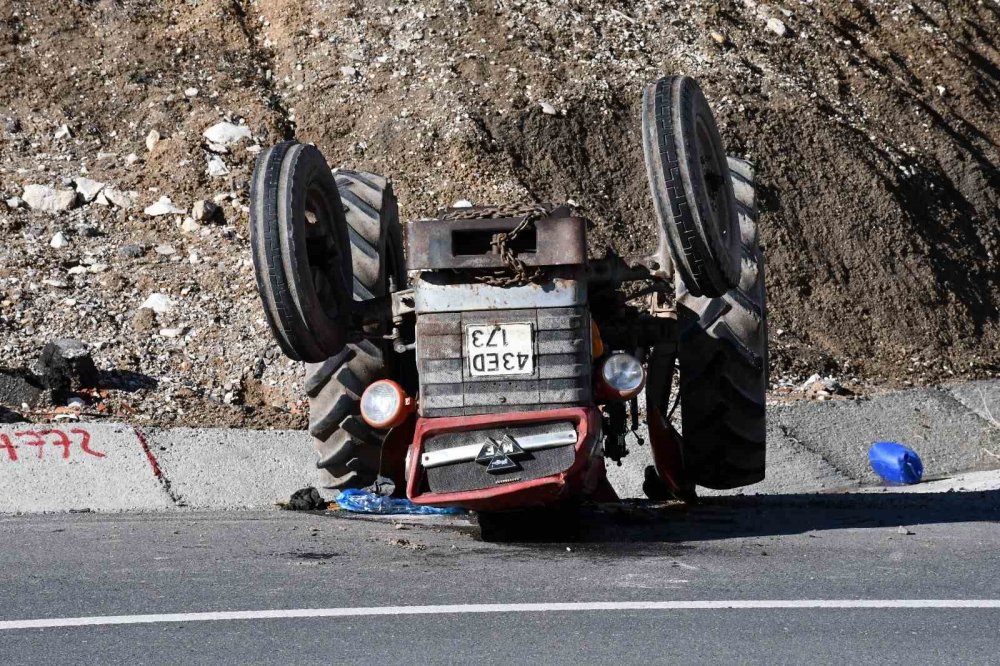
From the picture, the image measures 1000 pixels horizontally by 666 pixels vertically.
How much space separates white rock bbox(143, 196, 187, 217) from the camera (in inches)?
574

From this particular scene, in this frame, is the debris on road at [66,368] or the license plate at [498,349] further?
the debris on road at [66,368]

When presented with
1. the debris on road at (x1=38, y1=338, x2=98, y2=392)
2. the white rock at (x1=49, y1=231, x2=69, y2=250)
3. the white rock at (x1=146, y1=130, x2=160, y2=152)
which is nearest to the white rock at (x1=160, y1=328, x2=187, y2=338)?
the debris on road at (x1=38, y1=338, x2=98, y2=392)

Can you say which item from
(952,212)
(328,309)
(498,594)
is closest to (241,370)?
(328,309)

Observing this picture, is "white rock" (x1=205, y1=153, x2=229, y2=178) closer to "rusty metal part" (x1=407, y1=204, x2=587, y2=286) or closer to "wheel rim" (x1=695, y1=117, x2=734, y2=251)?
"wheel rim" (x1=695, y1=117, x2=734, y2=251)

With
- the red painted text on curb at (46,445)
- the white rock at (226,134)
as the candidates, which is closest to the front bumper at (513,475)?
the red painted text on curb at (46,445)

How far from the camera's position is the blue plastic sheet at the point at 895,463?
11.2 meters

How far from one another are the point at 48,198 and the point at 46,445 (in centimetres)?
524

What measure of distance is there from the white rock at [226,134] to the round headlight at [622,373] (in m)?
9.09

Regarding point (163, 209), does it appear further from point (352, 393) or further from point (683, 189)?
point (683, 189)

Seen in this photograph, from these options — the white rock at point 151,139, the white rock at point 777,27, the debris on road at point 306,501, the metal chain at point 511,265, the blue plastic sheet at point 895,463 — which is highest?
the white rock at point 777,27

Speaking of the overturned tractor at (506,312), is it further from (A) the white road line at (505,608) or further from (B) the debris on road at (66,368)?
(B) the debris on road at (66,368)

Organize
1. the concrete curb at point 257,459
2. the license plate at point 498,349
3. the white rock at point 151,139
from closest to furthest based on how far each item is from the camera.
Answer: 1. the license plate at point 498,349
2. the concrete curb at point 257,459
3. the white rock at point 151,139

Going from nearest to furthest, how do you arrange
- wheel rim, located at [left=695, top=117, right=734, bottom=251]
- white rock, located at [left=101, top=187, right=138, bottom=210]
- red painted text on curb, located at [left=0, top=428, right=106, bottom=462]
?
wheel rim, located at [left=695, top=117, right=734, bottom=251] < red painted text on curb, located at [left=0, top=428, right=106, bottom=462] < white rock, located at [left=101, top=187, right=138, bottom=210]

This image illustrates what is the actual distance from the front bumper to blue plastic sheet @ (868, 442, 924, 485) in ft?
15.1
